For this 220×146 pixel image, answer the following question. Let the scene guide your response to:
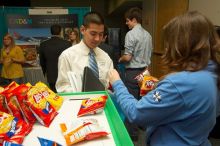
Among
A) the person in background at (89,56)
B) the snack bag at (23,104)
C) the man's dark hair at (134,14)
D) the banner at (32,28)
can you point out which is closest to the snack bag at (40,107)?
the snack bag at (23,104)

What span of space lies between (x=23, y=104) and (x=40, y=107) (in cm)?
5

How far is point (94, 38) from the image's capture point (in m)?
1.62

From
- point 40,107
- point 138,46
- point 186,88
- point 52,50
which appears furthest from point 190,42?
point 52,50

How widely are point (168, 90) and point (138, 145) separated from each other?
82.0 inches

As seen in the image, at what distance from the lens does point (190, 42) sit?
0.97m

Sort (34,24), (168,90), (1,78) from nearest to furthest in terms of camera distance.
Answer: (168,90) → (1,78) → (34,24)

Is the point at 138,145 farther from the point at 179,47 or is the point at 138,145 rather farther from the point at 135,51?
the point at 179,47

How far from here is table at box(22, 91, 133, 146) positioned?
0.70 metres

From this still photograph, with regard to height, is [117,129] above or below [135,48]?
below

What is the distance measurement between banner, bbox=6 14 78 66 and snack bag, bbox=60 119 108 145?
4428 millimetres

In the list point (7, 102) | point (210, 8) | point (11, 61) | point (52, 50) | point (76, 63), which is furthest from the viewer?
point (11, 61)

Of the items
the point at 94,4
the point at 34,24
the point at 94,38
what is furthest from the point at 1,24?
the point at 94,4

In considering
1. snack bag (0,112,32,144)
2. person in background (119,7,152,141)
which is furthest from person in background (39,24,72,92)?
snack bag (0,112,32,144)

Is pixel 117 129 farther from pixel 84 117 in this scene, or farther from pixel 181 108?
pixel 181 108
